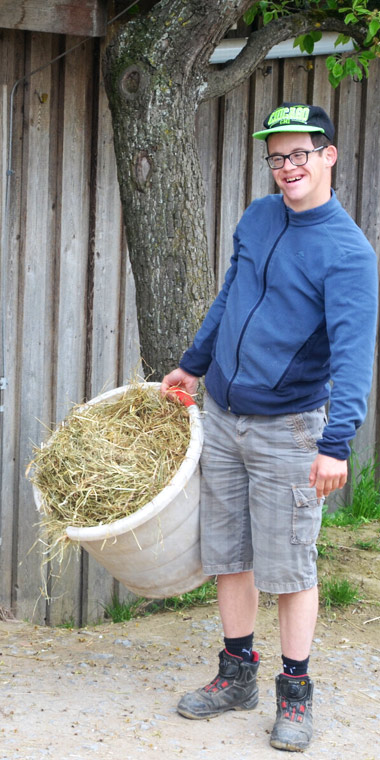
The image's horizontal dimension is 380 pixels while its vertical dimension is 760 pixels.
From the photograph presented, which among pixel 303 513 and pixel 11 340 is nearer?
pixel 303 513

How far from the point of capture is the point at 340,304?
103 inches

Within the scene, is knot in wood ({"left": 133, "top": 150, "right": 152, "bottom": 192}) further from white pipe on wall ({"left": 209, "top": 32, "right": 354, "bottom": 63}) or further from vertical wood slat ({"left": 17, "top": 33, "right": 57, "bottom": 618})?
white pipe on wall ({"left": 209, "top": 32, "right": 354, "bottom": 63})

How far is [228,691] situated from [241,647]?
0.16m

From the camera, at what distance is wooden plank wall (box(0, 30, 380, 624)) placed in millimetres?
4430

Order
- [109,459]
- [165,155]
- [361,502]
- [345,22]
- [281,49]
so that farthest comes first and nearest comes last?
[361,502]
[281,49]
[345,22]
[165,155]
[109,459]

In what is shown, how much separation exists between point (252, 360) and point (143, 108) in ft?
4.60

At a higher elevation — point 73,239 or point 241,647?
point 73,239

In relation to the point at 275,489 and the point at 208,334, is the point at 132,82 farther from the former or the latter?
the point at 275,489

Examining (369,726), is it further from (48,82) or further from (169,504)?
(48,82)

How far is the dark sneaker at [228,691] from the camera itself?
300 centimetres

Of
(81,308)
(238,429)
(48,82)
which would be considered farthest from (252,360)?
(48,82)

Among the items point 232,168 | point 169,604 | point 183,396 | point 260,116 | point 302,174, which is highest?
point 260,116

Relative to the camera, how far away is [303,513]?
2.80 m

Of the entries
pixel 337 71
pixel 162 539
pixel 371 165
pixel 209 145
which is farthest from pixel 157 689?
pixel 371 165
